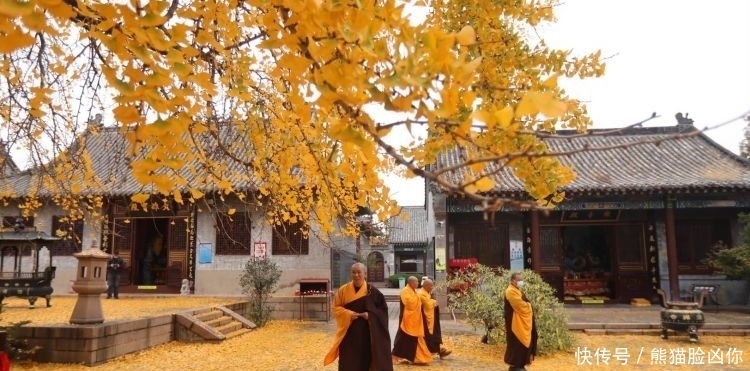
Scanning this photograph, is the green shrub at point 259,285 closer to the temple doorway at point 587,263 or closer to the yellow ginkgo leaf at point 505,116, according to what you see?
the temple doorway at point 587,263

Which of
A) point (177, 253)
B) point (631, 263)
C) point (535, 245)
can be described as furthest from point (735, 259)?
point (177, 253)

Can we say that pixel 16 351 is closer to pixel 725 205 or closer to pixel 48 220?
pixel 48 220

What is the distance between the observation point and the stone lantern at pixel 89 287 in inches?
294

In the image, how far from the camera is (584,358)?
7.73m

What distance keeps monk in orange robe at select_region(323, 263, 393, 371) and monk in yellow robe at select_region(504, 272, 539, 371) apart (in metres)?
2.03

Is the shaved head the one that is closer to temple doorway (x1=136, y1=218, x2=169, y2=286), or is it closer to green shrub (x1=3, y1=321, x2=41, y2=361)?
green shrub (x1=3, y1=321, x2=41, y2=361)

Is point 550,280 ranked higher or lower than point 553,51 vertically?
lower

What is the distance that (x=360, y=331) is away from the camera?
5.84 meters

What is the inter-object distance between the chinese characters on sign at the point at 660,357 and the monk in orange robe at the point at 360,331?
136 inches

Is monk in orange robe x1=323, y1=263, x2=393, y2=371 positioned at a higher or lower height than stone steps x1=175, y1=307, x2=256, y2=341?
higher

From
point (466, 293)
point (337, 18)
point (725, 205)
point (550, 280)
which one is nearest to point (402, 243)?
point (550, 280)

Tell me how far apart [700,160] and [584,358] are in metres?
10.1

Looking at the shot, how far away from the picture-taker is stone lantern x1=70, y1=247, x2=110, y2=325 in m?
7.48

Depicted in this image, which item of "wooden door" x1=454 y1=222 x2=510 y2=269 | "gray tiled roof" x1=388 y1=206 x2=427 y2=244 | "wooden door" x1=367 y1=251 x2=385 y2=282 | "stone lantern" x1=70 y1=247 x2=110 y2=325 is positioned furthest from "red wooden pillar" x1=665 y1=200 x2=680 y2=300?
"wooden door" x1=367 y1=251 x2=385 y2=282
